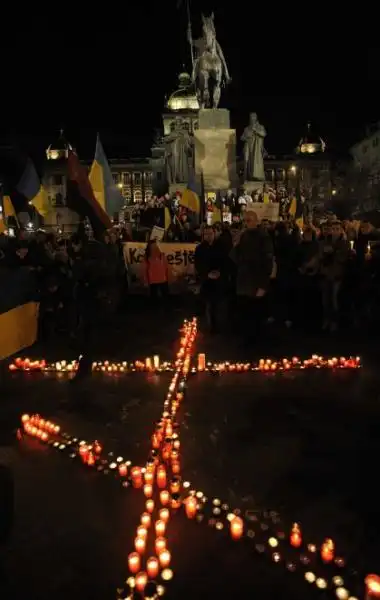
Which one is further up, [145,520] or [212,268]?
[212,268]

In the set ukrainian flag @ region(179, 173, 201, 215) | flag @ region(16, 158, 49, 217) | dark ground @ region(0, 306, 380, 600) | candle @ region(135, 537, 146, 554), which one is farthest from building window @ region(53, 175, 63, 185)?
candle @ region(135, 537, 146, 554)

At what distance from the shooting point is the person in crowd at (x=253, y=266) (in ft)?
28.2

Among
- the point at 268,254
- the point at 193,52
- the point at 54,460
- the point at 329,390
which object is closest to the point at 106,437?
the point at 54,460

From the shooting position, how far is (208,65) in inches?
980

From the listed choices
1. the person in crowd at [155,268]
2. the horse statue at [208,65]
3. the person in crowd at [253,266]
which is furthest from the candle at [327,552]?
the horse statue at [208,65]

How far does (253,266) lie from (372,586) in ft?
19.4

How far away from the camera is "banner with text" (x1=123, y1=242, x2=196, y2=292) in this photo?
14.0 meters

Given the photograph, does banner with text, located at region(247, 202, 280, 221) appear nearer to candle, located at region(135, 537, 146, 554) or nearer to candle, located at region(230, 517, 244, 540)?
candle, located at region(230, 517, 244, 540)

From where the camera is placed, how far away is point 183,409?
20.4ft

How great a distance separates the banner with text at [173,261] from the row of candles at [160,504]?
7.39 metres

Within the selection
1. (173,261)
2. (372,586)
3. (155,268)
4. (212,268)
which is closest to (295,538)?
(372,586)

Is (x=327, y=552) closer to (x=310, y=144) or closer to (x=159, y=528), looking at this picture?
(x=159, y=528)

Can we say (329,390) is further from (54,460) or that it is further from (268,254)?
(54,460)

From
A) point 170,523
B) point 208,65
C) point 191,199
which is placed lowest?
point 170,523
